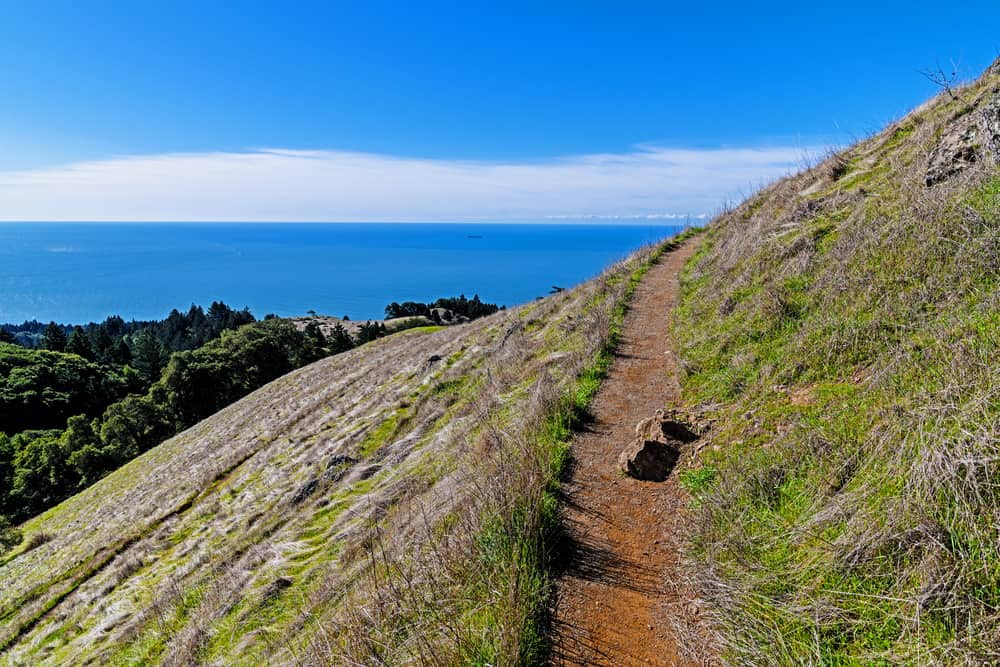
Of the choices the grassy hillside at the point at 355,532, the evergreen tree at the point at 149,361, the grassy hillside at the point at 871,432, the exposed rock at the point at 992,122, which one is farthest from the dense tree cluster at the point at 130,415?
the exposed rock at the point at 992,122

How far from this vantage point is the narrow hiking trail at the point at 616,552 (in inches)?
147

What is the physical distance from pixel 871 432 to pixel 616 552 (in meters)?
2.72

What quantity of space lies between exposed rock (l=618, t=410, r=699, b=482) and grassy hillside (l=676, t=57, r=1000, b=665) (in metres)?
0.44

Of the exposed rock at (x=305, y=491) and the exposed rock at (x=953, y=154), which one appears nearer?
the exposed rock at (x=953, y=154)

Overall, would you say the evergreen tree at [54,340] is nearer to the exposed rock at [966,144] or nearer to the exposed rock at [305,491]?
the exposed rock at [305,491]

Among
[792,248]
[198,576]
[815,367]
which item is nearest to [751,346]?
[815,367]

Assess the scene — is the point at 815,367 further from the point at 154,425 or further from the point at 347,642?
the point at 154,425

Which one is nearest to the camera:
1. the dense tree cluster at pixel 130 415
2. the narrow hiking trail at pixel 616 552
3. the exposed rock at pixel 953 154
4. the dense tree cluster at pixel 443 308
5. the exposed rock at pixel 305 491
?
the narrow hiking trail at pixel 616 552

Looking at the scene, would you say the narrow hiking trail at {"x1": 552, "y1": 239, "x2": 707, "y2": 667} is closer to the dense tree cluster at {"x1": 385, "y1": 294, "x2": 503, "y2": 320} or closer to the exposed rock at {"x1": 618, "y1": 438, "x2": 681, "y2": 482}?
the exposed rock at {"x1": 618, "y1": 438, "x2": 681, "y2": 482}

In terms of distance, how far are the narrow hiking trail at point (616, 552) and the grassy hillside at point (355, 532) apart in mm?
363

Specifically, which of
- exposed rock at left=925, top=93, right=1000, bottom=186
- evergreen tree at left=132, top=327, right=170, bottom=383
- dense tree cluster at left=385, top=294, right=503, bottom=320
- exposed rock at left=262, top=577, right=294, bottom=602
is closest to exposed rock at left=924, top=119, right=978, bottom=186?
exposed rock at left=925, top=93, right=1000, bottom=186

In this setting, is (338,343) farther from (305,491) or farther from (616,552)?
(616,552)

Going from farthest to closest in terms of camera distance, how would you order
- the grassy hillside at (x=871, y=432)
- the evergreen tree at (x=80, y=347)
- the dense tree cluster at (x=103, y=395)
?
the evergreen tree at (x=80, y=347)
the dense tree cluster at (x=103, y=395)
the grassy hillside at (x=871, y=432)

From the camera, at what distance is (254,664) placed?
575cm
